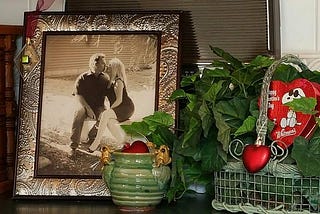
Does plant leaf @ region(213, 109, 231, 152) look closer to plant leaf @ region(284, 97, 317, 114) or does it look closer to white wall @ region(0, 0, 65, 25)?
plant leaf @ region(284, 97, 317, 114)

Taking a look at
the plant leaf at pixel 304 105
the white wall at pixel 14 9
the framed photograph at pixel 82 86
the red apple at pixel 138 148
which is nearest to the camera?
the plant leaf at pixel 304 105

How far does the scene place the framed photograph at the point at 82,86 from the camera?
1.25 metres

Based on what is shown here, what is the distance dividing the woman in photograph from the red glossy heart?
0.30 metres

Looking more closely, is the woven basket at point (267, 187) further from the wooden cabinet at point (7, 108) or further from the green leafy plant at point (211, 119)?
the wooden cabinet at point (7, 108)

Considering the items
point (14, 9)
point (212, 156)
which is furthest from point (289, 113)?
point (14, 9)

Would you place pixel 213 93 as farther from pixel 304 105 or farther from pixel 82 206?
pixel 82 206

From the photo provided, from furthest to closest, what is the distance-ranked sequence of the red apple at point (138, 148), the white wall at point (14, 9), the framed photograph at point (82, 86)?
the white wall at point (14, 9)
the framed photograph at point (82, 86)
the red apple at point (138, 148)

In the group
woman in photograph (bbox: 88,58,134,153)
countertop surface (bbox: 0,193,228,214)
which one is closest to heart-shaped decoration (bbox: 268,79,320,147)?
Result: countertop surface (bbox: 0,193,228,214)

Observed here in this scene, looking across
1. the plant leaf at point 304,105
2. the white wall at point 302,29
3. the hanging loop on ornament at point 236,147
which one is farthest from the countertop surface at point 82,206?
the white wall at point 302,29

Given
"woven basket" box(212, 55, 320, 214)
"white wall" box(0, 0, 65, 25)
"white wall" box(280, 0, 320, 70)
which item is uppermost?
"white wall" box(0, 0, 65, 25)

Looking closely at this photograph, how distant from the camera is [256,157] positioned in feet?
3.39

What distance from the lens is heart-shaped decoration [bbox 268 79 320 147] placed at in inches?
41.4

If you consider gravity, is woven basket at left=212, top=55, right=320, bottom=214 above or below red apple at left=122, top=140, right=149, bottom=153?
below

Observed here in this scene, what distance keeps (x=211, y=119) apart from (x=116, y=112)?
23cm
